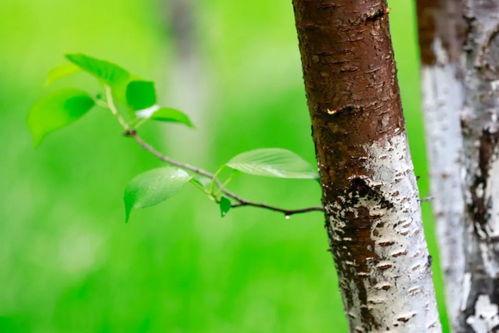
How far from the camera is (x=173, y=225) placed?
2.93 m

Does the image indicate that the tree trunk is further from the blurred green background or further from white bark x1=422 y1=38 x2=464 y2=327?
the blurred green background

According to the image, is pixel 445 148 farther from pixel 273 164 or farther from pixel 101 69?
pixel 101 69

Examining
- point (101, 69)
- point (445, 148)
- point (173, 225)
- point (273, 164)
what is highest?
point (101, 69)

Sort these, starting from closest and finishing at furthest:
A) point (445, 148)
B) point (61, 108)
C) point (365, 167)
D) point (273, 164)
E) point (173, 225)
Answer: point (365, 167), point (273, 164), point (61, 108), point (445, 148), point (173, 225)

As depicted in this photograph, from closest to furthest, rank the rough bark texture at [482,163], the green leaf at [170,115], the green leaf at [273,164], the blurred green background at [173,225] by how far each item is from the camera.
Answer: the green leaf at [273,164]
the green leaf at [170,115]
the rough bark texture at [482,163]
the blurred green background at [173,225]

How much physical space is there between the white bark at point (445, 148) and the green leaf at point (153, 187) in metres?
0.65

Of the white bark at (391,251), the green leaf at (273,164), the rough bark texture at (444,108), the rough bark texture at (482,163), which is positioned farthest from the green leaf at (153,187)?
the rough bark texture at (444,108)

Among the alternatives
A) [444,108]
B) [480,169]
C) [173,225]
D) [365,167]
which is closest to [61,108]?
[365,167]

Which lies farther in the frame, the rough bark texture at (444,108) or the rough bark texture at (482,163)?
the rough bark texture at (444,108)

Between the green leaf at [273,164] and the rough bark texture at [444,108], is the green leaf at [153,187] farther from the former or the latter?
the rough bark texture at [444,108]

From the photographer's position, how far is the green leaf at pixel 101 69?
0.96 meters

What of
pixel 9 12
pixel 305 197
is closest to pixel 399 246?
pixel 305 197

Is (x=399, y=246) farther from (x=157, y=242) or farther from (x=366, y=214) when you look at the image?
(x=157, y=242)

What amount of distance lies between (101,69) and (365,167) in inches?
14.5
